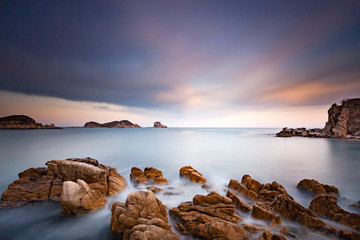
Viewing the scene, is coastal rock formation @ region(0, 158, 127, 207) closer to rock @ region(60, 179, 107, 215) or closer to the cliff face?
rock @ region(60, 179, 107, 215)

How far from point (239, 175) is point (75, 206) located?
11.9 meters

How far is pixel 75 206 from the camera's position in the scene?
20.8 feet

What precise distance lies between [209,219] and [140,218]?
2.45 metres

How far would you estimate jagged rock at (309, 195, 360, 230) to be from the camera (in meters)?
5.41

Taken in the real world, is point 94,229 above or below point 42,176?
below

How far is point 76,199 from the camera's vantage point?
21.1ft

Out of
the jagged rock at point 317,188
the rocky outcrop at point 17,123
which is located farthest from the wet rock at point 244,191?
the rocky outcrop at point 17,123

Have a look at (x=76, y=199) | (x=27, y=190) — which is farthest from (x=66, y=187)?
(x=27, y=190)

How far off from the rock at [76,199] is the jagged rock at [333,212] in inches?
385

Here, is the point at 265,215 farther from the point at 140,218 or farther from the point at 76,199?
the point at 76,199

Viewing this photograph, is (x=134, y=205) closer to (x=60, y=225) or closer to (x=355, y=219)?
(x=60, y=225)

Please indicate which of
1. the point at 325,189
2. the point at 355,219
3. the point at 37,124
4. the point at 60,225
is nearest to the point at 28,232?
the point at 60,225

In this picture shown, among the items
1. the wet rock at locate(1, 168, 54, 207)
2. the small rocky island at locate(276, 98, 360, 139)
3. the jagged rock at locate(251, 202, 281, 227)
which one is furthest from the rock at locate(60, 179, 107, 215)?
the small rocky island at locate(276, 98, 360, 139)

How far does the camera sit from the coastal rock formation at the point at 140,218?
4.38m
